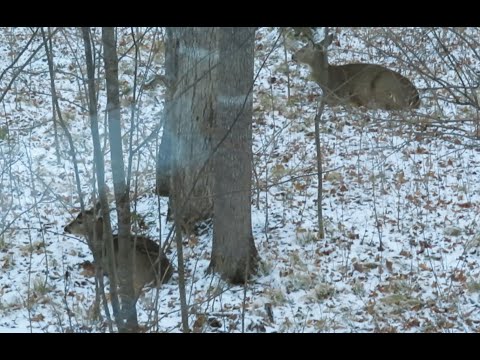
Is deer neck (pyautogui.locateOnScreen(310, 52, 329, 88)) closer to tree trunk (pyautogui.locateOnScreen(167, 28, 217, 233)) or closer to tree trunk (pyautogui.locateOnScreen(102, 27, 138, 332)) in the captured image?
tree trunk (pyautogui.locateOnScreen(167, 28, 217, 233))

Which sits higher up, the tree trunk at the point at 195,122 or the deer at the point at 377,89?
the deer at the point at 377,89

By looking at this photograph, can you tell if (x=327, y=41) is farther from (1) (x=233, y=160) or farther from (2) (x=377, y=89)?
(1) (x=233, y=160)

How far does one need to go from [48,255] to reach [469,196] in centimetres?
511

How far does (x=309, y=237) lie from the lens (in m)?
8.01

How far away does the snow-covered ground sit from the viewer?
6.38 meters

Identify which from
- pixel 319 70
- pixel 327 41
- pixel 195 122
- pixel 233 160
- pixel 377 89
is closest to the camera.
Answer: pixel 233 160

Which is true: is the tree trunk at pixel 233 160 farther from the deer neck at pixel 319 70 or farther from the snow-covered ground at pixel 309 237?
the deer neck at pixel 319 70

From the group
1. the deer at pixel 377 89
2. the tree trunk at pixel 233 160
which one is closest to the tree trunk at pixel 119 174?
the tree trunk at pixel 233 160

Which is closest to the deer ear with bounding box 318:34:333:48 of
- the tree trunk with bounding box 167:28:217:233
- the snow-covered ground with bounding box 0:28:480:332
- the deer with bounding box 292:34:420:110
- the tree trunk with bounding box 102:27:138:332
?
the deer with bounding box 292:34:420:110

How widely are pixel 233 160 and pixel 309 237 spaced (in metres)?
1.52

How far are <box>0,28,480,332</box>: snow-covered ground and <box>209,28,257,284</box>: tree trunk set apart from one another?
264 millimetres

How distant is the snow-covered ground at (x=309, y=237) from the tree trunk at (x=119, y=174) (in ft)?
1.57

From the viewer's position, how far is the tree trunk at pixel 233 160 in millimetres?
6668

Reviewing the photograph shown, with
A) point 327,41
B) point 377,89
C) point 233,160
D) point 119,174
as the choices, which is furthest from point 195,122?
point 119,174
